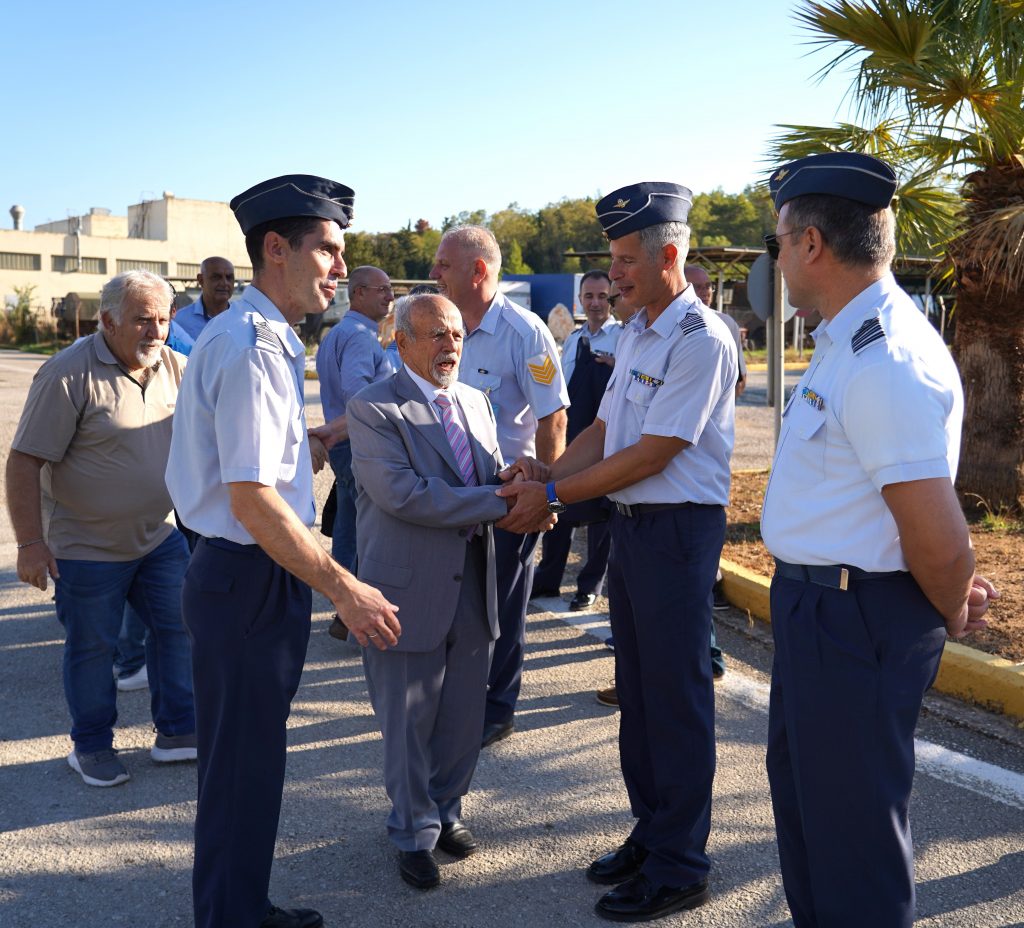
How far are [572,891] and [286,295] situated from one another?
210 cm

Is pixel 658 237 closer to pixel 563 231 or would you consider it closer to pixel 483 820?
pixel 483 820

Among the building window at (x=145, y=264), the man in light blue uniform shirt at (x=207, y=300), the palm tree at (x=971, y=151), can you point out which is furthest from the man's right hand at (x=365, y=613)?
the building window at (x=145, y=264)

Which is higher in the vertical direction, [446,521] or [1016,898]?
[446,521]

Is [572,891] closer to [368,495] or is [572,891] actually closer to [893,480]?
[368,495]

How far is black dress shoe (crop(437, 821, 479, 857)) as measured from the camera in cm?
357

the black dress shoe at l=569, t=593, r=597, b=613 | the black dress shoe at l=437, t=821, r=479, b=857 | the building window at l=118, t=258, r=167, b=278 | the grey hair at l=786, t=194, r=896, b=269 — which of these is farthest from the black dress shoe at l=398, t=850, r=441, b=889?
the building window at l=118, t=258, r=167, b=278

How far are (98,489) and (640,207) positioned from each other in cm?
248

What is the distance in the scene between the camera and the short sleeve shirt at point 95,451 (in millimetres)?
4102

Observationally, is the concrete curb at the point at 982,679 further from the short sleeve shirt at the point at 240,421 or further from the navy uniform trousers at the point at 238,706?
the short sleeve shirt at the point at 240,421

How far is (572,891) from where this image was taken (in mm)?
3352

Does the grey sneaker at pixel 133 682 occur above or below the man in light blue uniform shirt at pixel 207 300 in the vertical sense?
below

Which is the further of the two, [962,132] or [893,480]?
[962,132]

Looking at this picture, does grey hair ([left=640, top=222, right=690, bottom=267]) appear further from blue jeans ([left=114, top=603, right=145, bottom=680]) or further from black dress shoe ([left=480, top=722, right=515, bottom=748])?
blue jeans ([left=114, top=603, right=145, bottom=680])

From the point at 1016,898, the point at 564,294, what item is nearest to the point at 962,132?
the point at 1016,898
